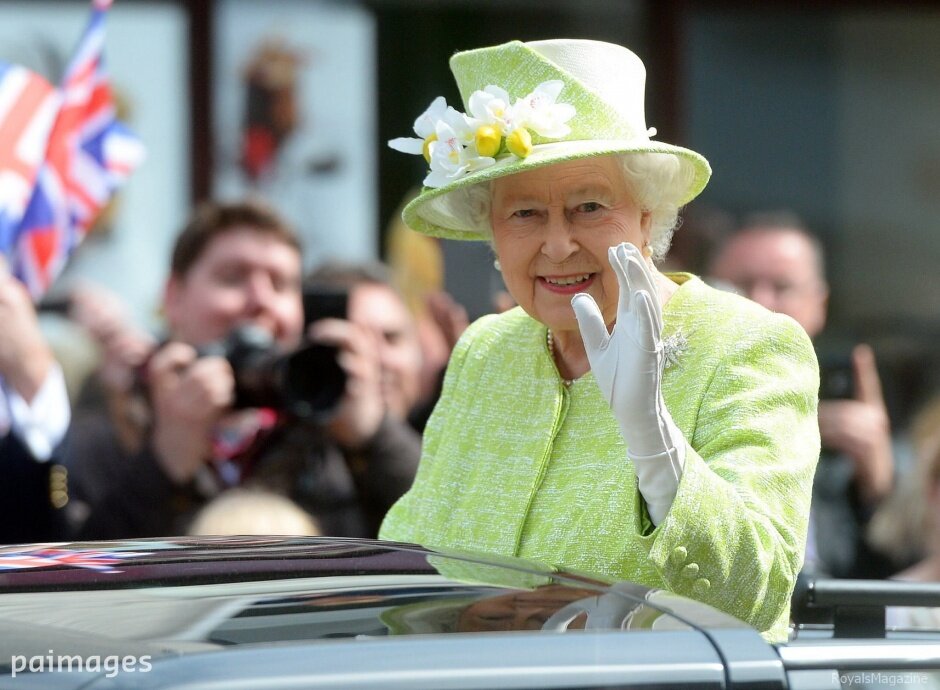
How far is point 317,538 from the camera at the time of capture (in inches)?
72.6

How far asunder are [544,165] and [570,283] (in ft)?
0.62

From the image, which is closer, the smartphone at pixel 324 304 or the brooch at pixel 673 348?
the brooch at pixel 673 348

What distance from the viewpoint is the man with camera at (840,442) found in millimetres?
4238

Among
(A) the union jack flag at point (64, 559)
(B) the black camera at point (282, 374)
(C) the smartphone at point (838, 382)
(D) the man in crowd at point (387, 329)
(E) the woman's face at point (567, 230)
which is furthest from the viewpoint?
(C) the smartphone at point (838, 382)

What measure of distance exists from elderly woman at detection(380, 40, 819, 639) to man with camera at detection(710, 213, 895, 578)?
6.23 ft

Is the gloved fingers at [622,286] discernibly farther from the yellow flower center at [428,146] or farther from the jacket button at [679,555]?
the yellow flower center at [428,146]

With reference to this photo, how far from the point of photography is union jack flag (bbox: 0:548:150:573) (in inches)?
65.7

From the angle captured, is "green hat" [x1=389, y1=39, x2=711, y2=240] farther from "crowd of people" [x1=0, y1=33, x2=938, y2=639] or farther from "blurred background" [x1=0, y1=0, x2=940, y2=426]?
"blurred background" [x1=0, y1=0, x2=940, y2=426]

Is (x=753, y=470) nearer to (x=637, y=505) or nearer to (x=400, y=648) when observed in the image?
(x=637, y=505)

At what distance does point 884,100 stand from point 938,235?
1.93 feet

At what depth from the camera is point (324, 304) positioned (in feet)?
12.6

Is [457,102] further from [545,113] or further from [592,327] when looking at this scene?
[592,327]

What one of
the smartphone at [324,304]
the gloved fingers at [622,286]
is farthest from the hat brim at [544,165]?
the smartphone at [324,304]

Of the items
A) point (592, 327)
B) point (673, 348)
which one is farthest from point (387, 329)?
point (592, 327)
